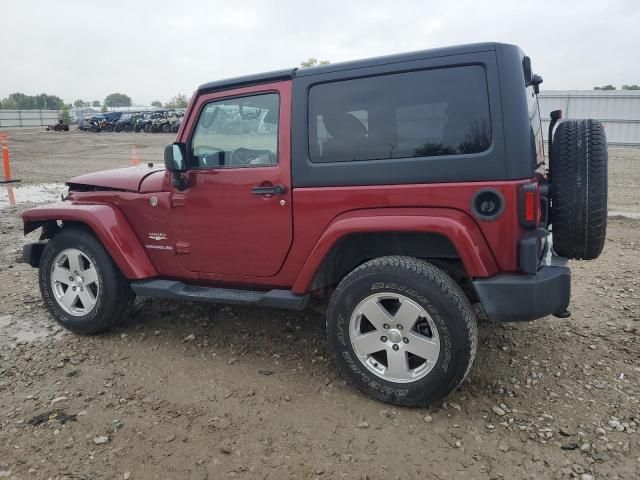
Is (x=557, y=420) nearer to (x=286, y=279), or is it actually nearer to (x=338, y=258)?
(x=338, y=258)

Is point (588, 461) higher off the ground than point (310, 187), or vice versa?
point (310, 187)

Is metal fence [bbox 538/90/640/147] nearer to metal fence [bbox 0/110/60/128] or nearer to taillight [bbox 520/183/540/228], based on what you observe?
taillight [bbox 520/183/540/228]

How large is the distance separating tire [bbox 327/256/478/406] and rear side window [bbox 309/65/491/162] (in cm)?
68

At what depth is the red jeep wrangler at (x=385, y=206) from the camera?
275 cm

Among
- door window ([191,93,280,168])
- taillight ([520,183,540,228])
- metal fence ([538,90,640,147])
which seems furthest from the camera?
metal fence ([538,90,640,147])

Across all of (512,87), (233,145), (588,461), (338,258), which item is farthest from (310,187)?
(588,461)

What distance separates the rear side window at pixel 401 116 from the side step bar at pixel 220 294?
36.7 inches

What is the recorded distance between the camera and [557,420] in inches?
111

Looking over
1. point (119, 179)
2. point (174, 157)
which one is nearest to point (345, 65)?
point (174, 157)

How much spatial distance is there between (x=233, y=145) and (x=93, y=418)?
6.40ft

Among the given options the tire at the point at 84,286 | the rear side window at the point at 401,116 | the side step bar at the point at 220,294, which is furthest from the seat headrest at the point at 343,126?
the tire at the point at 84,286

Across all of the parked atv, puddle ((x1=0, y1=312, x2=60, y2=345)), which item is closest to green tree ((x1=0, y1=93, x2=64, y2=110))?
the parked atv

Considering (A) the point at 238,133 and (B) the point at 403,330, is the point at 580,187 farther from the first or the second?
(A) the point at 238,133

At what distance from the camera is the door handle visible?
129 inches
